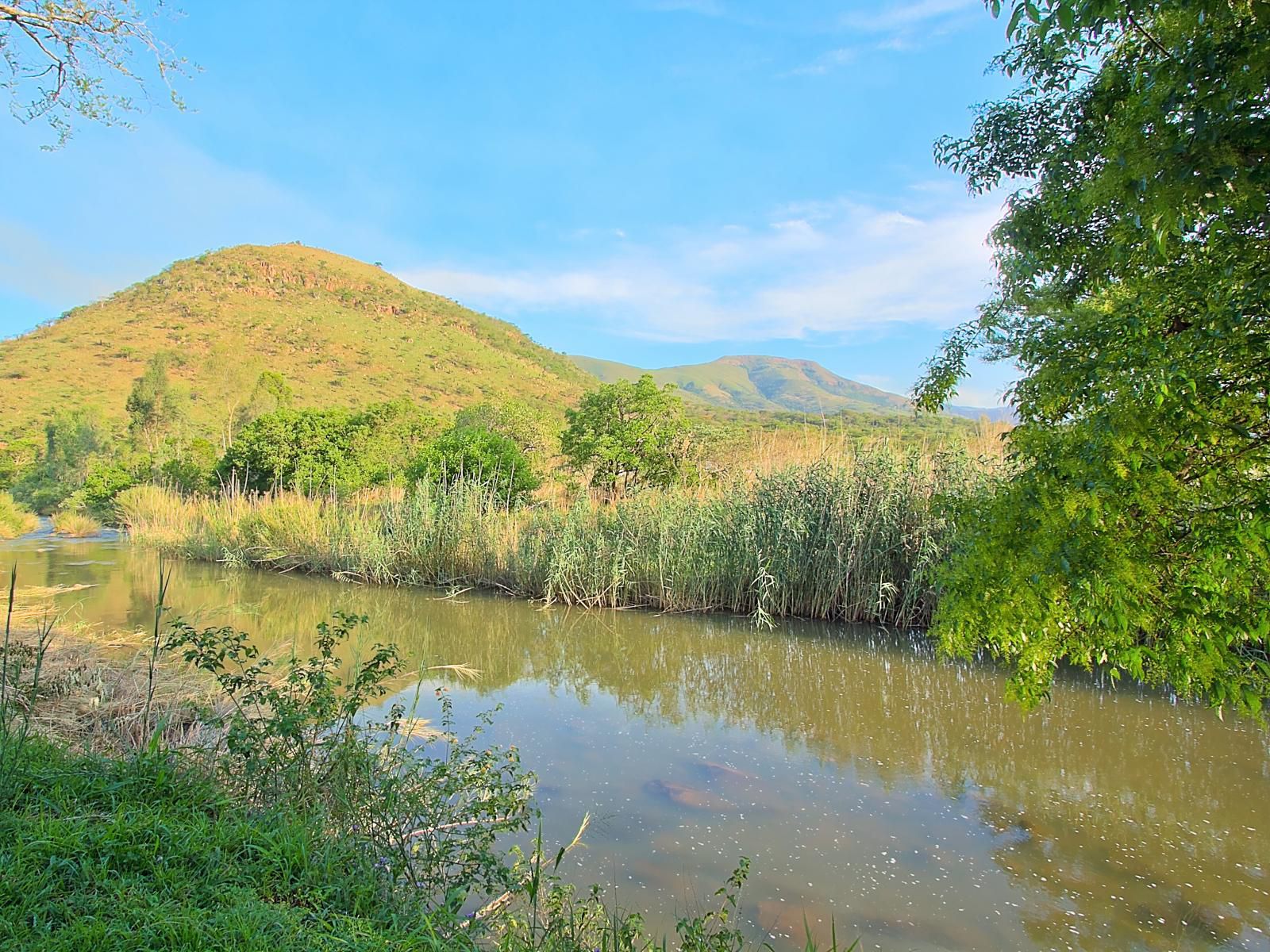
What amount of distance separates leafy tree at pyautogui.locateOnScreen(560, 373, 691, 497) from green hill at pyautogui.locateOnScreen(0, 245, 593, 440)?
2480cm

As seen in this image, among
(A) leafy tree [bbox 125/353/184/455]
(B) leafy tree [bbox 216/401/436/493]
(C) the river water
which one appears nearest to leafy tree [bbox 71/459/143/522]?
(B) leafy tree [bbox 216/401/436/493]

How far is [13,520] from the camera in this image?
17453 millimetres

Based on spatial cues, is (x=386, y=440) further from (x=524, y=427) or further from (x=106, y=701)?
(x=106, y=701)

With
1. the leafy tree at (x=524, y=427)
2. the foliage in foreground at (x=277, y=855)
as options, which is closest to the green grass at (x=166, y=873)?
the foliage in foreground at (x=277, y=855)

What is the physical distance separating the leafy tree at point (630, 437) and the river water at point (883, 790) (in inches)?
226

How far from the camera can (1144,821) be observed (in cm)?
360

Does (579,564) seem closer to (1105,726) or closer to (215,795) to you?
(1105,726)

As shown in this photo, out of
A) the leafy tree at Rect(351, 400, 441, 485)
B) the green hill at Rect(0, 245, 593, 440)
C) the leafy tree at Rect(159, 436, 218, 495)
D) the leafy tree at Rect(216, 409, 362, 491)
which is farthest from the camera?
the green hill at Rect(0, 245, 593, 440)

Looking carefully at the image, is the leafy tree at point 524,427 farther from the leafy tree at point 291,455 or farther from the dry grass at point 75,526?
the dry grass at point 75,526

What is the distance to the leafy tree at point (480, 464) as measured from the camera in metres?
12.9

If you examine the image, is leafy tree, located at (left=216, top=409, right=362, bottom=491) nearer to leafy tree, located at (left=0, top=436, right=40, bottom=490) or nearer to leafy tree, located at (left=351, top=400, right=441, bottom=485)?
leafy tree, located at (left=351, top=400, right=441, bottom=485)

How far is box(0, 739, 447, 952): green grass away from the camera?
1.86 m

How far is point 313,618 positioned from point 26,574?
623cm

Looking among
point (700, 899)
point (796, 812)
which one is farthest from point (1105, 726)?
point (700, 899)
